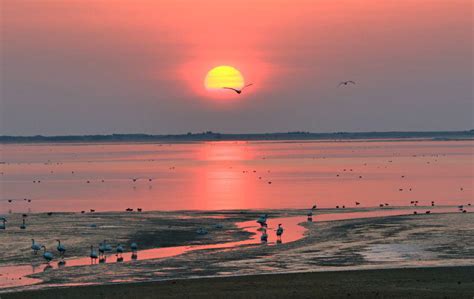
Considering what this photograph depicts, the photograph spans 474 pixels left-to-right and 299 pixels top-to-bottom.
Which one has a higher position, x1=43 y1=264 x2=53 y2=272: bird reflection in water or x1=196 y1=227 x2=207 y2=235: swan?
x1=196 y1=227 x2=207 y2=235: swan

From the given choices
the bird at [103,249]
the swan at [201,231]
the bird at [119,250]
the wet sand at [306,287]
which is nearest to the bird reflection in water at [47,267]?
the bird at [103,249]

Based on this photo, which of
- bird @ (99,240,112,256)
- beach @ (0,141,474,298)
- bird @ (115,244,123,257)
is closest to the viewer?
beach @ (0,141,474,298)

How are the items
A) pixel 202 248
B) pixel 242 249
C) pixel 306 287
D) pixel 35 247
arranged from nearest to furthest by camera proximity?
pixel 306 287 → pixel 35 247 → pixel 242 249 → pixel 202 248

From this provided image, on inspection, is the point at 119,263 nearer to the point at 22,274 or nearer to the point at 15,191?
the point at 22,274

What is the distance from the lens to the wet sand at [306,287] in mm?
26297

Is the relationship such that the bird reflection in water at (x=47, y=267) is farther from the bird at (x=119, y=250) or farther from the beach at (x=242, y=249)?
the bird at (x=119, y=250)

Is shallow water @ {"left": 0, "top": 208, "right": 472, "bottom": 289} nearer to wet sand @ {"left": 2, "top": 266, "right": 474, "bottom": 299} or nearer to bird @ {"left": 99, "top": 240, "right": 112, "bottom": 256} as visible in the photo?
bird @ {"left": 99, "top": 240, "right": 112, "bottom": 256}

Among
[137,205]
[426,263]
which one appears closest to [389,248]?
[426,263]

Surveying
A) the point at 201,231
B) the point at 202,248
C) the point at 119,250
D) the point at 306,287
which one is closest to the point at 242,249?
the point at 202,248

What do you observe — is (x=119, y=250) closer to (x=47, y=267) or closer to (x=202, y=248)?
(x=47, y=267)

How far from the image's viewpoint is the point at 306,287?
27.5 m

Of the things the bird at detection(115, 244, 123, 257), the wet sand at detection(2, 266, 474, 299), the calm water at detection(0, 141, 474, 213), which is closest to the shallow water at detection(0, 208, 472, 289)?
the bird at detection(115, 244, 123, 257)

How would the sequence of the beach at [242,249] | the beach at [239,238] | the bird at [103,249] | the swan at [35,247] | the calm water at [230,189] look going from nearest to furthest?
the beach at [239,238] → the beach at [242,249] → the bird at [103,249] → the swan at [35,247] → the calm water at [230,189]

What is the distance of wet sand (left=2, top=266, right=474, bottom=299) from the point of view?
26.3m
